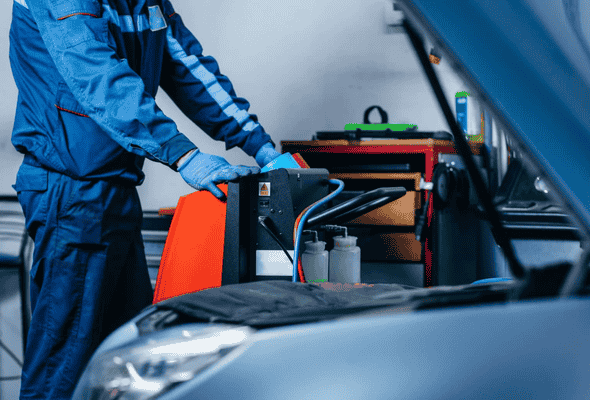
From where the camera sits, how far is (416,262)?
6.61 feet

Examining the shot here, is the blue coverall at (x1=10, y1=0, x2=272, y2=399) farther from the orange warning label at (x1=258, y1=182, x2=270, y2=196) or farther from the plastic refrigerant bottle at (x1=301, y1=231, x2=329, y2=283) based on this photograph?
the plastic refrigerant bottle at (x1=301, y1=231, x2=329, y2=283)

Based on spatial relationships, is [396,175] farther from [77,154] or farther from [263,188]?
[77,154]

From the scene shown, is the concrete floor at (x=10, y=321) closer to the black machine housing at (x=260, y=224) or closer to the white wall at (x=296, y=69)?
the white wall at (x=296, y=69)

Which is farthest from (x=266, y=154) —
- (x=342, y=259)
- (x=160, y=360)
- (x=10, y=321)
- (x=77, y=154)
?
(x=10, y=321)

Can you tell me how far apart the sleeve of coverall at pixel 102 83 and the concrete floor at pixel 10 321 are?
148cm

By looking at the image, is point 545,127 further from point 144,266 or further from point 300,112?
point 300,112

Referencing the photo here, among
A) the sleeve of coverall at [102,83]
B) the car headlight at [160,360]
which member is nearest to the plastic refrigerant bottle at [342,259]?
the sleeve of coverall at [102,83]

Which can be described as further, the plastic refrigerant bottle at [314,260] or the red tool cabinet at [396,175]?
the red tool cabinet at [396,175]

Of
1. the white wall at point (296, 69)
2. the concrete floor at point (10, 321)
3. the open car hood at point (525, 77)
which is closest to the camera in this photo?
the open car hood at point (525, 77)

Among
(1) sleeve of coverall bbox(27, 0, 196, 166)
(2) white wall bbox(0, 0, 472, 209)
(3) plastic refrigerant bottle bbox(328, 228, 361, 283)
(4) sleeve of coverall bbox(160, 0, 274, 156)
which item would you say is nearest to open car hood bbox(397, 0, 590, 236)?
(1) sleeve of coverall bbox(27, 0, 196, 166)

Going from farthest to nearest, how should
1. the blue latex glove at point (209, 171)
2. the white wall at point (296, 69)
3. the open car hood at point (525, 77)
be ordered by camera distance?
the white wall at point (296, 69)
the blue latex glove at point (209, 171)
the open car hood at point (525, 77)

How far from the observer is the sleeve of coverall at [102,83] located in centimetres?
117

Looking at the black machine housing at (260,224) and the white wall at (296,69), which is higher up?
the white wall at (296,69)

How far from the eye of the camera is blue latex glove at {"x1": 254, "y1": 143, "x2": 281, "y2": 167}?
A: 1622 millimetres
